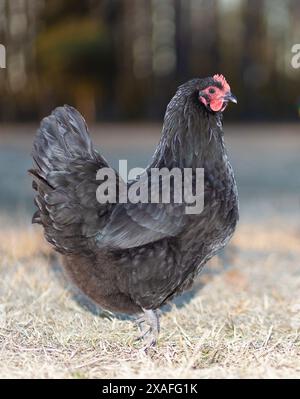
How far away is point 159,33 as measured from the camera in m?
21.0

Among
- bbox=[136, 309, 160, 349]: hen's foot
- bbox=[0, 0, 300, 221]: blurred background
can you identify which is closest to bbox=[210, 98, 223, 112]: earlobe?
bbox=[136, 309, 160, 349]: hen's foot

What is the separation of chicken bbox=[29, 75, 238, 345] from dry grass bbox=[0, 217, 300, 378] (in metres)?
0.26

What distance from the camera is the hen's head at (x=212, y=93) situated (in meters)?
3.68

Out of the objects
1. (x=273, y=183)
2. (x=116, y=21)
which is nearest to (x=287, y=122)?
(x=116, y=21)

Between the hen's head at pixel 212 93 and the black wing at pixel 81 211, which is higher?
the hen's head at pixel 212 93

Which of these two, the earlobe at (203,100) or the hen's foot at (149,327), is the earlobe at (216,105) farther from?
the hen's foot at (149,327)

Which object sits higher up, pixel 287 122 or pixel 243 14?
pixel 243 14

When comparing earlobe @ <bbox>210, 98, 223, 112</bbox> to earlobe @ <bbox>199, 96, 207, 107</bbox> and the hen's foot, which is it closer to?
earlobe @ <bbox>199, 96, 207, 107</bbox>

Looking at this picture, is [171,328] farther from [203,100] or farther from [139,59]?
[139,59]

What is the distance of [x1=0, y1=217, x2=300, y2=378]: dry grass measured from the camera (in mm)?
3211

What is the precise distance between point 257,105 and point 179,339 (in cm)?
1924

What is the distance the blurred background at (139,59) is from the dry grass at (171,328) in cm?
1388

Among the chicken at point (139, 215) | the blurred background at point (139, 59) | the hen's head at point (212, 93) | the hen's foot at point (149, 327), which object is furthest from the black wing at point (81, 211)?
the blurred background at point (139, 59)
